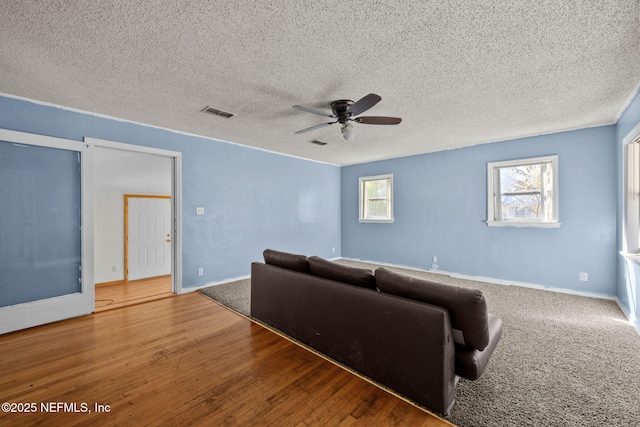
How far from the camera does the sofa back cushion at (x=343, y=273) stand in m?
2.14

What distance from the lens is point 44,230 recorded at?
3.08 meters

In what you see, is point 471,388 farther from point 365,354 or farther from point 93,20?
point 93,20

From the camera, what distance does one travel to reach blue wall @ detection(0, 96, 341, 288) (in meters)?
3.25

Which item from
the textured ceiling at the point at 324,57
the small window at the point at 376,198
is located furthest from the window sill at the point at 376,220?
the textured ceiling at the point at 324,57

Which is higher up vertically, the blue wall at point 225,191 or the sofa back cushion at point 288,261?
the blue wall at point 225,191

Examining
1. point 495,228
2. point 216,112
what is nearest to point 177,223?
point 216,112

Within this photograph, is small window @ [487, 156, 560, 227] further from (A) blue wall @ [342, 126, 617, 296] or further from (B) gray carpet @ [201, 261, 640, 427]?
(B) gray carpet @ [201, 261, 640, 427]

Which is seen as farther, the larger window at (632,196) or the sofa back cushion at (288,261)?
the larger window at (632,196)

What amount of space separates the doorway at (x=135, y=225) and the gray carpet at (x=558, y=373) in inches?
76.8

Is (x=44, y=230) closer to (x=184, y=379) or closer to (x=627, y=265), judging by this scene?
(x=184, y=379)

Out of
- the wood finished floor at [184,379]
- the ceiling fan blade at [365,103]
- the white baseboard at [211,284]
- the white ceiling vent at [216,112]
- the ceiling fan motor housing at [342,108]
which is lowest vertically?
the wood finished floor at [184,379]

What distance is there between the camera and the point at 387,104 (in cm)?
307

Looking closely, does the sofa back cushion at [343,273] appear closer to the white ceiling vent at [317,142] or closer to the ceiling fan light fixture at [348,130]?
the ceiling fan light fixture at [348,130]

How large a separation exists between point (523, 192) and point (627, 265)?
1636 millimetres
